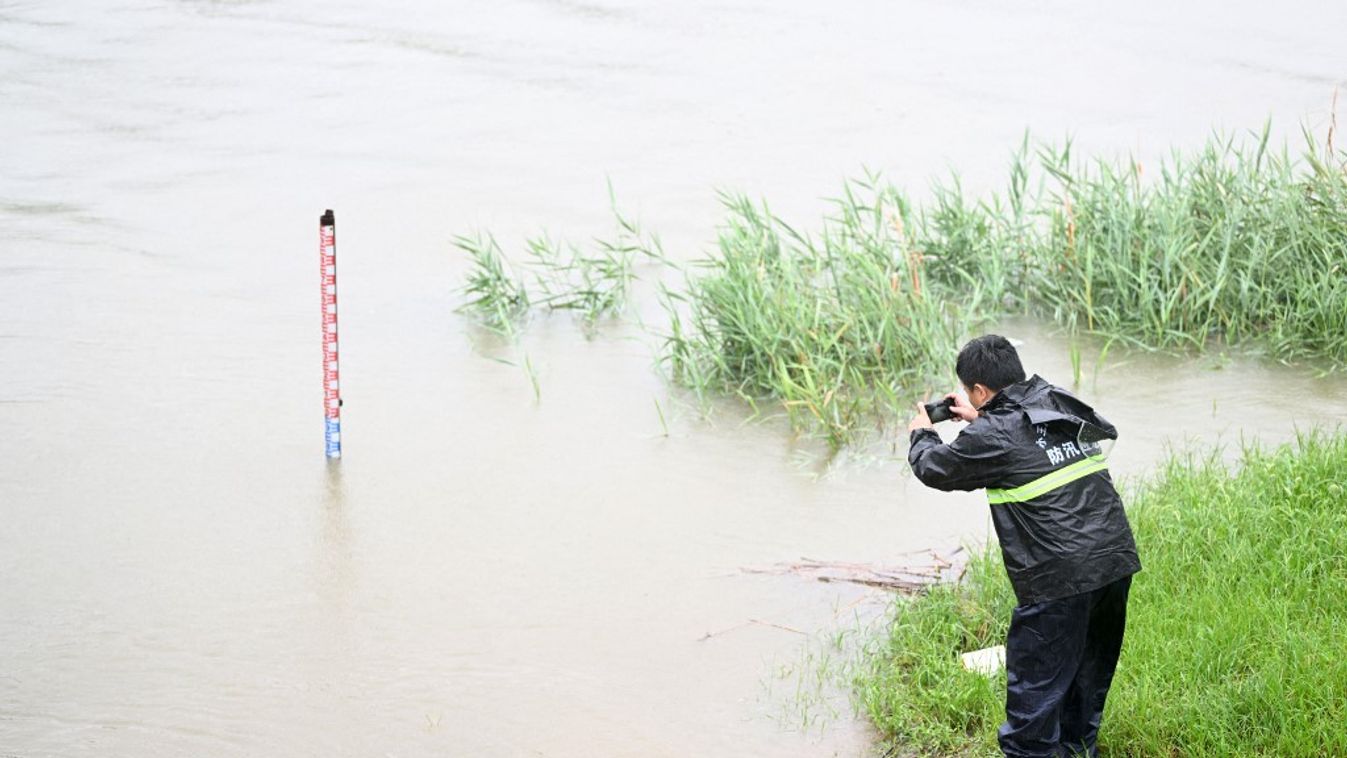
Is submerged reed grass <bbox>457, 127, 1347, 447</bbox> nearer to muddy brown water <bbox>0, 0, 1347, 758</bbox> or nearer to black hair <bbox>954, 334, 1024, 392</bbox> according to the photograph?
muddy brown water <bbox>0, 0, 1347, 758</bbox>

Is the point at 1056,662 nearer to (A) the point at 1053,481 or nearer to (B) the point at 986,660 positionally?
(A) the point at 1053,481

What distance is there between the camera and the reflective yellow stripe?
11.8ft

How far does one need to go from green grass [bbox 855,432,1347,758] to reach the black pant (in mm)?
326

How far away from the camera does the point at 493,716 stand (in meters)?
4.70

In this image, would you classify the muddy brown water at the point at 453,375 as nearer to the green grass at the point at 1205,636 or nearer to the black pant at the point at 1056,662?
the green grass at the point at 1205,636

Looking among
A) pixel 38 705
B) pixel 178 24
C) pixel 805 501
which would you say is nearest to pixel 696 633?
pixel 805 501

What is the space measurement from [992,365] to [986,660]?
1.21m

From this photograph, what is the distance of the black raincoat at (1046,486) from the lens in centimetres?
357

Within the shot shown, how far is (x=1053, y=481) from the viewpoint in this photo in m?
3.58

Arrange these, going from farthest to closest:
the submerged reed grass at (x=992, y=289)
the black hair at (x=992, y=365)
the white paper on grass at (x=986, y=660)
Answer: the submerged reed grass at (x=992, y=289) → the white paper on grass at (x=986, y=660) → the black hair at (x=992, y=365)

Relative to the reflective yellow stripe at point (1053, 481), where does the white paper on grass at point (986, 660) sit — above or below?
below

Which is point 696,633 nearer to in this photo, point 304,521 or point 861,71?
point 304,521

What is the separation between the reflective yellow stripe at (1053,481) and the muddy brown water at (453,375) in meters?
1.16

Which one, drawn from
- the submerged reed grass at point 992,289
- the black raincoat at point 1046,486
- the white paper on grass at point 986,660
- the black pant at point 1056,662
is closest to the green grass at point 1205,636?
the white paper on grass at point 986,660
